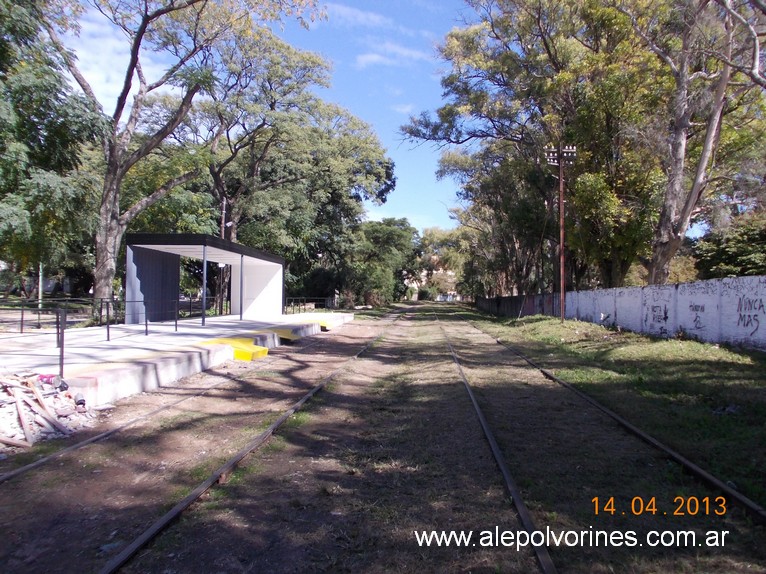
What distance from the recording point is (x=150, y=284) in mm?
20969

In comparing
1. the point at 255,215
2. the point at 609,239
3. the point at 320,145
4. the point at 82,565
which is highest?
the point at 320,145

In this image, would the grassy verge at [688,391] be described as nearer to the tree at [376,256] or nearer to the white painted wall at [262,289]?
the white painted wall at [262,289]

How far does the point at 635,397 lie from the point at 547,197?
24578mm

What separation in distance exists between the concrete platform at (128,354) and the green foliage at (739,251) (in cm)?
2824

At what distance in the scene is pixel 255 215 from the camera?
3231cm

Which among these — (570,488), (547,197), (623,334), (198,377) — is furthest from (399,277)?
(570,488)

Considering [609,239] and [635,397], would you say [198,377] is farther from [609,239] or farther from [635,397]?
[609,239]

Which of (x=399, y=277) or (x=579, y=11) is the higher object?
(x=579, y=11)

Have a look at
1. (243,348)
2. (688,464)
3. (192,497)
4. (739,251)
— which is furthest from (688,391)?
(739,251)

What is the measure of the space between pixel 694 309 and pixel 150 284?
61.5ft

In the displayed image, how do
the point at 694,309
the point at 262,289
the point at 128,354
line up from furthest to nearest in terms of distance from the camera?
the point at 262,289, the point at 694,309, the point at 128,354

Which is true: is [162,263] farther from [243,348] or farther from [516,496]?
[516,496]

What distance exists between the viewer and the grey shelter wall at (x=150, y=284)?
19.7 meters

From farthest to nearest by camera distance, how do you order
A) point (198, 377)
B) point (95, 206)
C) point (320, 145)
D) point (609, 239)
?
point (320, 145) → point (609, 239) → point (95, 206) → point (198, 377)
